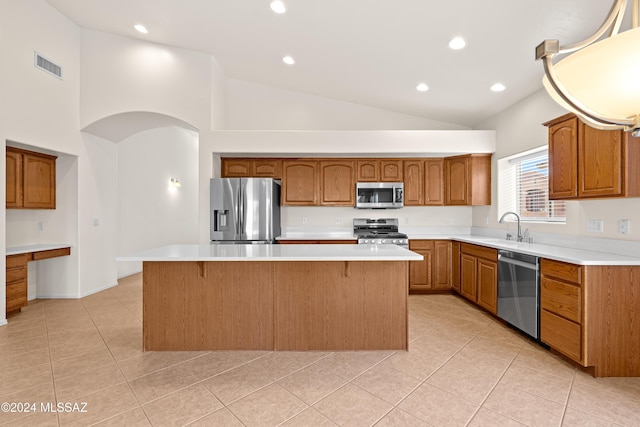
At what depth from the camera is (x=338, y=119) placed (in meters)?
5.29

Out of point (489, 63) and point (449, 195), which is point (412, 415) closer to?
point (489, 63)

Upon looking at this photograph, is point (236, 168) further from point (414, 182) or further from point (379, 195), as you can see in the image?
point (414, 182)

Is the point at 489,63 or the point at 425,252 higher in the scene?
the point at 489,63

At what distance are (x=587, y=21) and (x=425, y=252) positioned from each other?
308cm

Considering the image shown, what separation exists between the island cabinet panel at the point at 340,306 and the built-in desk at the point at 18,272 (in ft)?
10.8

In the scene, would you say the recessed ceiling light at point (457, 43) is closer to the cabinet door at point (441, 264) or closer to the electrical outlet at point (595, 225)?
the electrical outlet at point (595, 225)

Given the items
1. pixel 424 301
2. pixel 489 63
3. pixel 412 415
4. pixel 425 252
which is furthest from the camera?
pixel 425 252

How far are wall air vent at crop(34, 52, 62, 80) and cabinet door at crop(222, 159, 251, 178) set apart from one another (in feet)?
7.55

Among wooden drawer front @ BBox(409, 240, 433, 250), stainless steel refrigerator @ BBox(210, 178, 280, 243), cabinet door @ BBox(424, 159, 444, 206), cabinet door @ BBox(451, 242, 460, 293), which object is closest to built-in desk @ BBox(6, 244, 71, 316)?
stainless steel refrigerator @ BBox(210, 178, 280, 243)

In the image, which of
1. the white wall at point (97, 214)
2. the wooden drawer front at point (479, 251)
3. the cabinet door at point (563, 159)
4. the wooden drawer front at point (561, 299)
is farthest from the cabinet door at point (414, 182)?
the white wall at point (97, 214)

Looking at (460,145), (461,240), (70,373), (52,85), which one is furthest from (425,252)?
(52,85)

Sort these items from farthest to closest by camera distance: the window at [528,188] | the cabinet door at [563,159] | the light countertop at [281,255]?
the window at [528,188] → the cabinet door at [563,159] → the light countertop at [281,255]

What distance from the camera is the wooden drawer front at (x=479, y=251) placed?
3447 mm

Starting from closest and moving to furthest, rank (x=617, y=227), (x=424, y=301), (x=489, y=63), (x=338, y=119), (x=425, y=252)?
(x=617, y=227), (x=489, y=63), (x=424, y=301), (x=425, y=252), (x=338, y=119)
